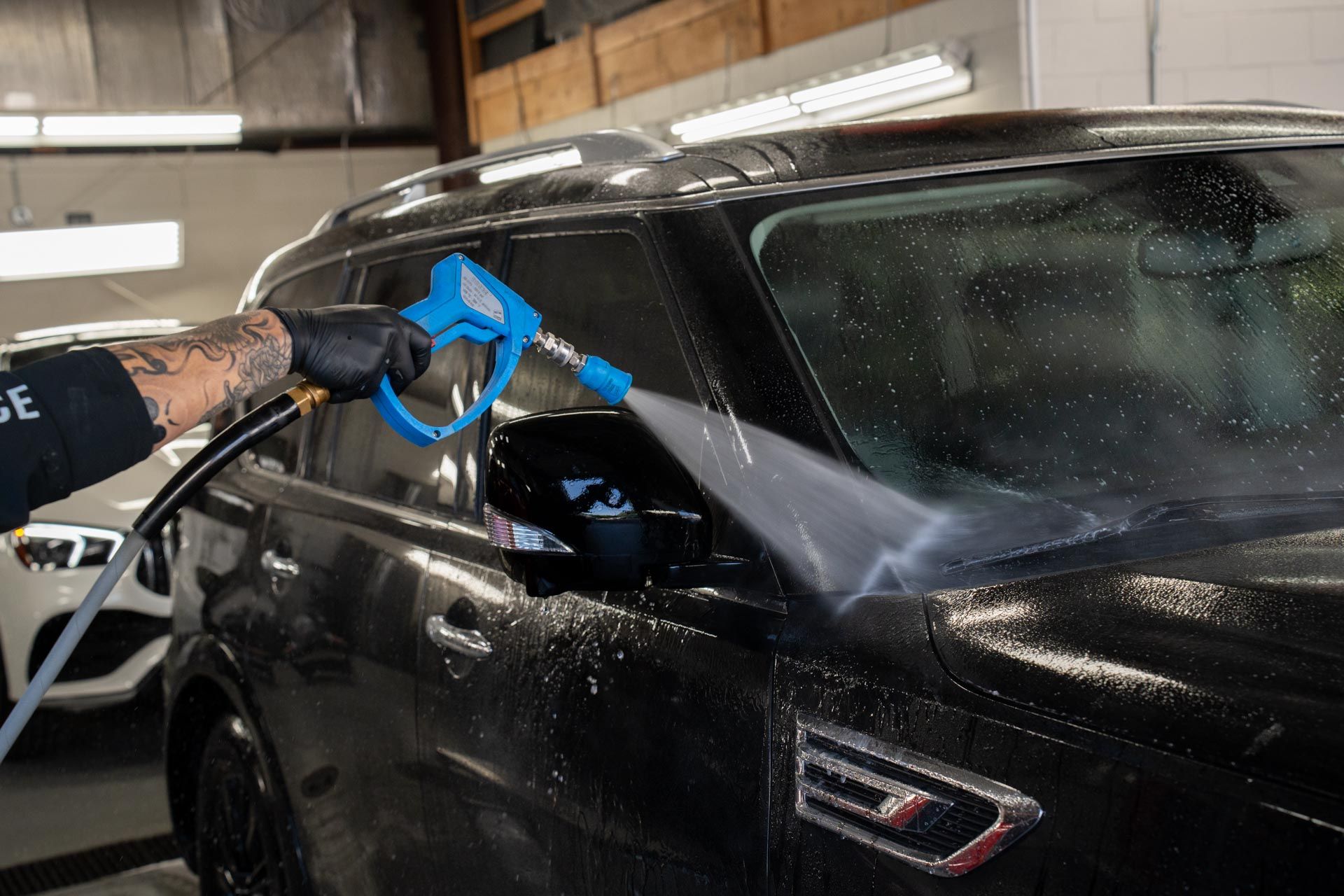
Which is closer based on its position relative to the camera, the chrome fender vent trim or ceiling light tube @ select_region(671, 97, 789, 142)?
the chrome fender vent trim

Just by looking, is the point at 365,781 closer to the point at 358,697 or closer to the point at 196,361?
the point at 358,697

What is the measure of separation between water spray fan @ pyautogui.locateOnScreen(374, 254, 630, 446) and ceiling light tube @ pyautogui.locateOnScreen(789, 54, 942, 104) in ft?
21.7

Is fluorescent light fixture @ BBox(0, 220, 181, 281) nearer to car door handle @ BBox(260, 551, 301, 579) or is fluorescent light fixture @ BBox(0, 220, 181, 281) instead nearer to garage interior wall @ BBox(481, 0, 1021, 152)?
garage interior wall @ BBox(481, 0, 1021, 152)

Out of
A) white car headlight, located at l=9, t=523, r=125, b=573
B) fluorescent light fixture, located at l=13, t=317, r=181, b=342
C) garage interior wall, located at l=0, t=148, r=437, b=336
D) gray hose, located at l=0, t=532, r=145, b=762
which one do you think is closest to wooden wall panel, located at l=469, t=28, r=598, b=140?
garage interior wall, located at l=0, t=148, r=437, b=336

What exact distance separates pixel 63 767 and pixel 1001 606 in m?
4.97

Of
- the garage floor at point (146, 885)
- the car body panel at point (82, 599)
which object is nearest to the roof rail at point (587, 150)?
the garage floor at point (146, 885)

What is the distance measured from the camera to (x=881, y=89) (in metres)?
8.31

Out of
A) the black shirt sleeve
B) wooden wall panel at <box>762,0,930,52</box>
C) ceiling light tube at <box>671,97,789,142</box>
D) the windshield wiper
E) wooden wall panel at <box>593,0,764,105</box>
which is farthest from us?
wooden wall panel at <box>593,0,764,105</box>

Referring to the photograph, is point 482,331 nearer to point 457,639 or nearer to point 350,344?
point 350,344

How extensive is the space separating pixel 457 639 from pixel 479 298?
2.04 ft

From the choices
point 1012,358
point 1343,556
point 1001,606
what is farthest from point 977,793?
point 1012,358

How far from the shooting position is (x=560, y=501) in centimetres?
152

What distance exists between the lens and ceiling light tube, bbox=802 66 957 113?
26.4 ft

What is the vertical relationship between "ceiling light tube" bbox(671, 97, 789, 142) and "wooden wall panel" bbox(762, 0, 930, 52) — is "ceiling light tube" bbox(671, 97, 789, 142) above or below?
below
